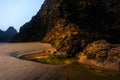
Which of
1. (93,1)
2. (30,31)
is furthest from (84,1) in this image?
(30,31)

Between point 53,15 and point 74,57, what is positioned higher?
point 53,15

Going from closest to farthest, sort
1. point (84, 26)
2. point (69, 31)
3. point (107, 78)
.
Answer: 1. point (107, 78)
2. point (69, 31)
3. point (84, 26)

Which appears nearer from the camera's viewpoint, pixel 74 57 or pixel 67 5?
pixel 74 57

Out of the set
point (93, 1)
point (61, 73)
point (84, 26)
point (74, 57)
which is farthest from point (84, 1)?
point (61, 73)

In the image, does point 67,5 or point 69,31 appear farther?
point 67,5

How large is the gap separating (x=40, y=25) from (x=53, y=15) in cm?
614

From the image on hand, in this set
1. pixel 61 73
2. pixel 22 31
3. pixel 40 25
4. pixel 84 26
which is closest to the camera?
pixel 61 73

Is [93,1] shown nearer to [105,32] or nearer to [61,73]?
[105,32]

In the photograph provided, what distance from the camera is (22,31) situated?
4734 cm

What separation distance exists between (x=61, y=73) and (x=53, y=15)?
27697mm

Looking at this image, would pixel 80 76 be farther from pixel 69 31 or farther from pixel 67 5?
pixel 67 5

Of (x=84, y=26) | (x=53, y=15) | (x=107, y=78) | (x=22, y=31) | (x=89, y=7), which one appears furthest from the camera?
(x=22, y=31)

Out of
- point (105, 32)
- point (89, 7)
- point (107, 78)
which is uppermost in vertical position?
point (89, 7)

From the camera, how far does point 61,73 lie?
38.4 ft
